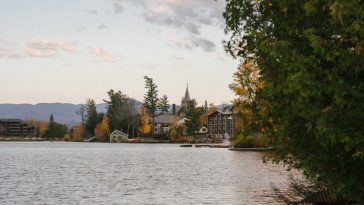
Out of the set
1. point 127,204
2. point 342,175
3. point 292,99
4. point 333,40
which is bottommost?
point 127,204

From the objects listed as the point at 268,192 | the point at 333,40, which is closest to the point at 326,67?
the point at 333,40

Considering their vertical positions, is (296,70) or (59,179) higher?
(296,70)

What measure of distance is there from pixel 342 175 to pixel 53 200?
2259 cm

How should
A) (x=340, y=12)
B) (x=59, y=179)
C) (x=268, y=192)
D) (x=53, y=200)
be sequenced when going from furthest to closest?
(x=59, y=179)
(x=268, y=192)
(x=53, y=200)
(x=340, y=12)

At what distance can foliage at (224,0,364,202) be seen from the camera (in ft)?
48.2

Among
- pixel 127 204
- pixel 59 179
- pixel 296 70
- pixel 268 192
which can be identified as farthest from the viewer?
pixel 59 179

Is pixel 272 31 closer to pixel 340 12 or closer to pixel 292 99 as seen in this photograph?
pixel 292 99

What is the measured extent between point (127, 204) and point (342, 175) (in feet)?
59.3

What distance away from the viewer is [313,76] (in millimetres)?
14875

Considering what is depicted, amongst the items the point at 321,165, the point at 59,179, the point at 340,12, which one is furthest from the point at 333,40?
the point at 59,179

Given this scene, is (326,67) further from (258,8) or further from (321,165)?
(258,8)

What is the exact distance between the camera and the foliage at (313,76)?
14703 mm

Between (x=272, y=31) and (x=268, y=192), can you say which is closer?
(x=272, y=31)

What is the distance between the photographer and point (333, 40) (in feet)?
51.7
